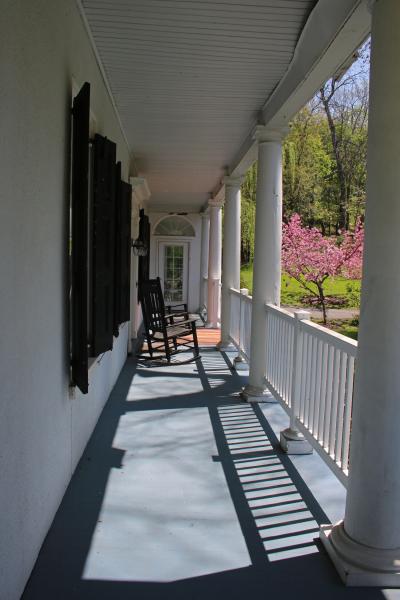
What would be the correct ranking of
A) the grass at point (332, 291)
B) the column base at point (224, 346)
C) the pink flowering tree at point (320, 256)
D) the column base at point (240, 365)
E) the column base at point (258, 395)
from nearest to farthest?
the column base at point (258, 395), the column base at point (240, 365), the column base at point (224, 346), the pink flowering tree at point (320, 256), the grass at point (332, 291)

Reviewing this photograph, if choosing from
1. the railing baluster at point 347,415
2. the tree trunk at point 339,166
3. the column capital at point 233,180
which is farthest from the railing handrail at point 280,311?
the tree trunk at point 339,166

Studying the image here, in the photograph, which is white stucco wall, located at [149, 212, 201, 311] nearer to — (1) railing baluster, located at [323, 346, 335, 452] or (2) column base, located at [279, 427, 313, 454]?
(2) column base, located at [279, 427, 313, 454]

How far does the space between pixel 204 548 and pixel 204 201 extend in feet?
30.9

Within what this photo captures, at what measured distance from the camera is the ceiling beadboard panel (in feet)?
9.00

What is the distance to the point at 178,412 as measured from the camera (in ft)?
14.0

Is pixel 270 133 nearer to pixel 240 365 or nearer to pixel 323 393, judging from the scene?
pixel 323 393

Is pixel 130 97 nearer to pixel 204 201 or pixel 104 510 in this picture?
pixel 104 510

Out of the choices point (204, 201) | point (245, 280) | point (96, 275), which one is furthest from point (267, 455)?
point (245, 280)

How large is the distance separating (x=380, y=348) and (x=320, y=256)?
11.9 m

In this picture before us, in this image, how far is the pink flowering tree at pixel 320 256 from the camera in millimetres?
Answer: 13555

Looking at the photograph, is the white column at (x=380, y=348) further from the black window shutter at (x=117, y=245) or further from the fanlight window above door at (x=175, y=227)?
the fanlight window above door at (x=175, y=227)

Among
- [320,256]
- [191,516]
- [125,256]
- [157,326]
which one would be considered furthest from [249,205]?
[191,516]

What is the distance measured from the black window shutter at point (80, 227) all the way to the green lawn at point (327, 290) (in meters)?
13.7

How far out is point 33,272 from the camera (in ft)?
6.53
